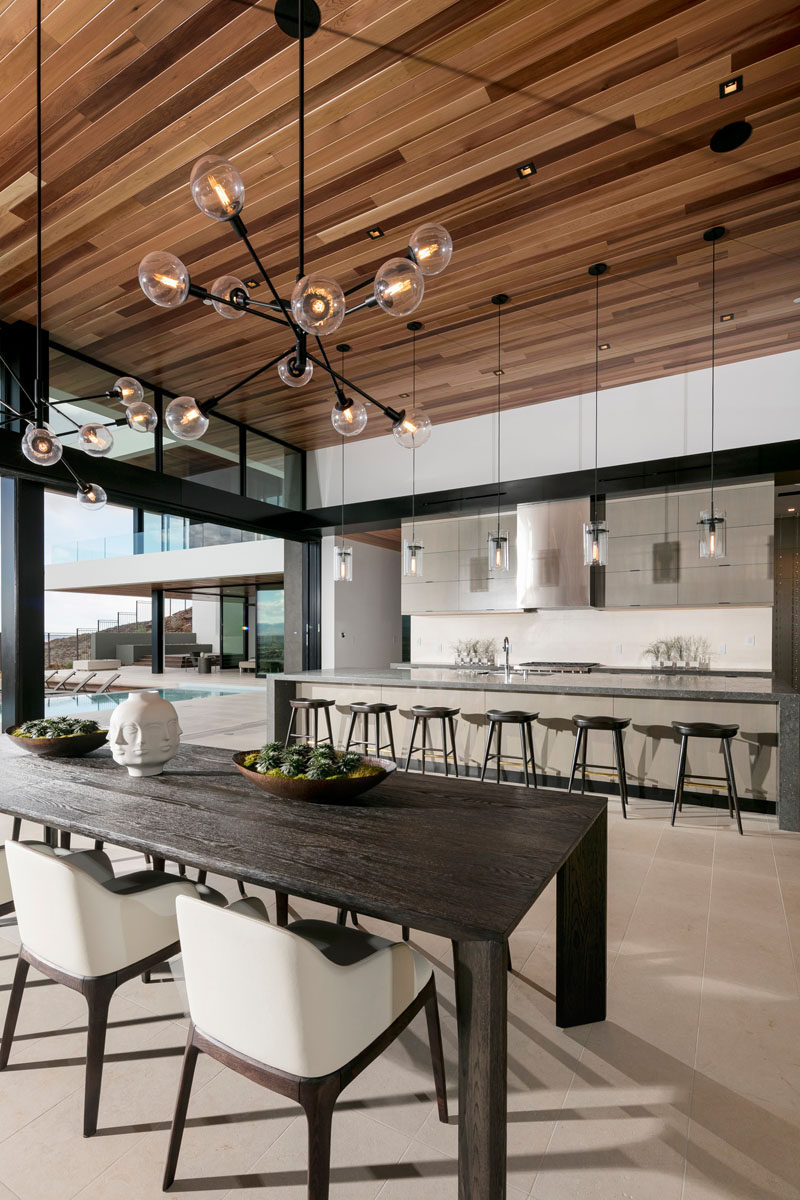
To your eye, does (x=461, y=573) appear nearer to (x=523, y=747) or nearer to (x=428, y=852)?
(x=523, y=747)

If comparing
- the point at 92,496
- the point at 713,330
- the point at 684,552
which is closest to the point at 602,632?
the point at 684,552

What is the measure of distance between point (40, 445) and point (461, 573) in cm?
475

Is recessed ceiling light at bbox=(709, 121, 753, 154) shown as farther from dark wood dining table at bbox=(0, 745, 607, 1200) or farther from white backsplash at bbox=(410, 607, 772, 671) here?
white backsplash at bbox=(410, 607, 772, 671)

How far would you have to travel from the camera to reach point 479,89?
7.75ft

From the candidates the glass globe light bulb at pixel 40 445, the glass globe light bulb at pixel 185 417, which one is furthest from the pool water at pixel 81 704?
the glass globe light bulb at pixel 185 417

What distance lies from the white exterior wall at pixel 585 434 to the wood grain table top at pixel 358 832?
4398mm

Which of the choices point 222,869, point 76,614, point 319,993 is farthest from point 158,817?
point 76,614

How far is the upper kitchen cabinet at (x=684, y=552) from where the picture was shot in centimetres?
520

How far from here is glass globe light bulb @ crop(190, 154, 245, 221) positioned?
5.54 feet

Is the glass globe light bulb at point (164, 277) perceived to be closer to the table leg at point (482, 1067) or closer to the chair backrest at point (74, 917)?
the chair backrest at point (74, 917)

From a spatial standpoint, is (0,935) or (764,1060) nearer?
(764,1060)

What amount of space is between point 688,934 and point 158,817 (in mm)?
2174

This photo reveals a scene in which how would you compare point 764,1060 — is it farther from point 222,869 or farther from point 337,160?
point 337,160

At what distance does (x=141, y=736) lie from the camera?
2156 mm
